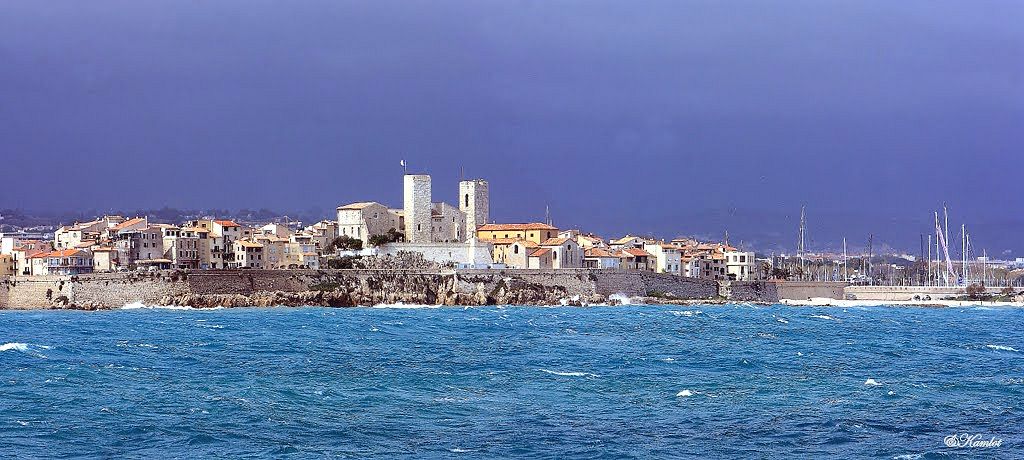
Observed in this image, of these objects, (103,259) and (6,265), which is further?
(6,265)

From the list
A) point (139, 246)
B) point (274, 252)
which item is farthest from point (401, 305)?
point (139, 246)

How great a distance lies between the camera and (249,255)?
333 feet

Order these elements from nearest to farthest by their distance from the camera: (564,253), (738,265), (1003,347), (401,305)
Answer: (1003,347) < (401,305) < (564,253) < (738,265)

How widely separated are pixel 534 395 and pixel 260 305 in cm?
5603

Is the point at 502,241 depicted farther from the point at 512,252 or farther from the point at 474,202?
the point at 474,202

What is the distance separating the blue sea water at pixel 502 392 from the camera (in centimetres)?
2639

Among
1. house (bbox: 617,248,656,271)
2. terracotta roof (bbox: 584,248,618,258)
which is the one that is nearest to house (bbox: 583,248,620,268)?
terracotta roof (bbox: 584,248,618,258)

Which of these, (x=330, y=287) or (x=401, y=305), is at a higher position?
(x=330, y=287)

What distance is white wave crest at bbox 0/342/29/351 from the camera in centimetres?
4562

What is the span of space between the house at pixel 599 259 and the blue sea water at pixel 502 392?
A: 41.7 meters

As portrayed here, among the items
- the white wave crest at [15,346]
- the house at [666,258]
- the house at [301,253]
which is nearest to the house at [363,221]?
the house at [301,253]

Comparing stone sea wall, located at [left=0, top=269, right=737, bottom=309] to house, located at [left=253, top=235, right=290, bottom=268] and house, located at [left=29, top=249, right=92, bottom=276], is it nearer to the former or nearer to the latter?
house, located at [left=29, top=249, right=92, bottom=276]

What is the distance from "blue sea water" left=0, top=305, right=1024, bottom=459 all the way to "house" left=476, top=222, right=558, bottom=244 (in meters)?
45.9

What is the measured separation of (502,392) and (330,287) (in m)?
57.3
